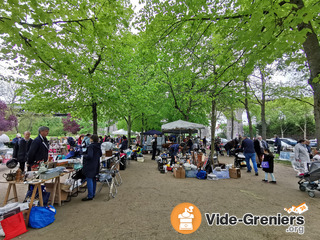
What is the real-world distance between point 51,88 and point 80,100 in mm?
1434

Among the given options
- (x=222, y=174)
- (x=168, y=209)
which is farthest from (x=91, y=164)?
(x=222, y=174)

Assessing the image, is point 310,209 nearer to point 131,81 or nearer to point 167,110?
point 131,81

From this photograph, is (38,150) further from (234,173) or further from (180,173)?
(234,173)

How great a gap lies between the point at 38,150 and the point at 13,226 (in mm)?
2066

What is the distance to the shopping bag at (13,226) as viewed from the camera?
117 inches

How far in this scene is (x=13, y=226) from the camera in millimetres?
3088

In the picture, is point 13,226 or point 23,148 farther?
point 23,148

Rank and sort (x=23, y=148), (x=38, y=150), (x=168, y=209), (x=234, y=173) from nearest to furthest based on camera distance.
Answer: (x=168, y=209)
(x=38, y=150)
(x=23, y=148)
(x=234, y=173)

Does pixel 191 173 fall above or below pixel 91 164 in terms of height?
below

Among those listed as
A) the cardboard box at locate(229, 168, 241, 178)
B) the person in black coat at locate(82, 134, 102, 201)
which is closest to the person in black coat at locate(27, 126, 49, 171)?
the person in black coat at locate(82, 134, 102, 201)

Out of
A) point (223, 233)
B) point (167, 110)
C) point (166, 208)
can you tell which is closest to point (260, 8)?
point (223, 233)

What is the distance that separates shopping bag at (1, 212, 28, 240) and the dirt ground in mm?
116

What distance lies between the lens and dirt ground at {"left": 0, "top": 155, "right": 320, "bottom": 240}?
10.4 feet

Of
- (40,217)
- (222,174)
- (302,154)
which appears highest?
(302,154)
